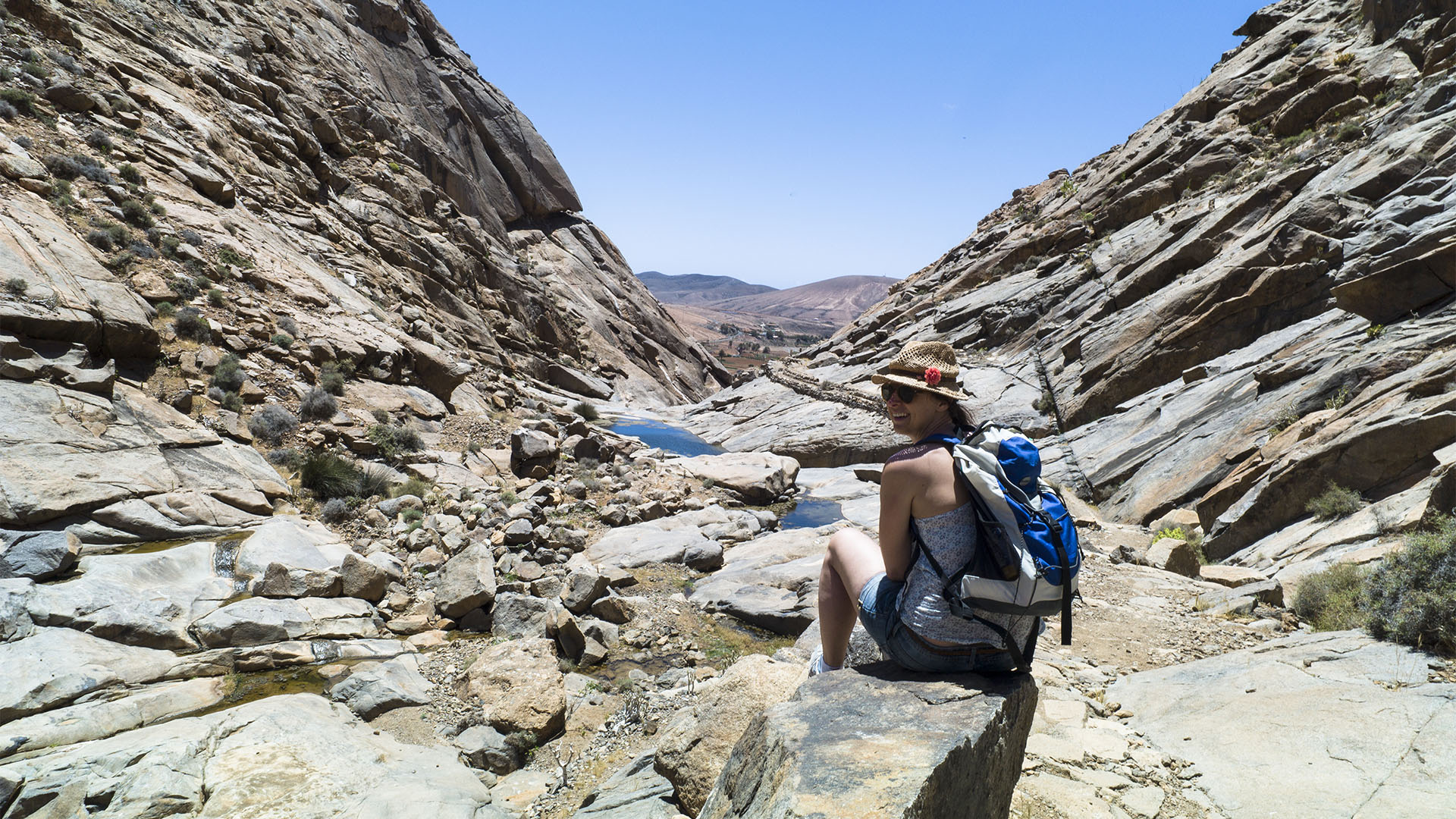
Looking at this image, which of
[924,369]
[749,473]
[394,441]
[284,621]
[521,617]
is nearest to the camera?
[924,369]

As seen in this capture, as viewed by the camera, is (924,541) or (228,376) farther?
(228,376)

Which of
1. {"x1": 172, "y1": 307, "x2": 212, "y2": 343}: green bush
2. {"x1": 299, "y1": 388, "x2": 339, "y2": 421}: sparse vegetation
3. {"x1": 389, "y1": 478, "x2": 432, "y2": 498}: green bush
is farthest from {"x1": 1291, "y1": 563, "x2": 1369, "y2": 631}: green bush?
{"x1": 172, "y1": 307, "x2": 212, "y2": 343}: green bush

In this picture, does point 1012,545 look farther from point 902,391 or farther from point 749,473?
point 749,473

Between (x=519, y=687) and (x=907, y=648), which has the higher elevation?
(x=907, y=648)

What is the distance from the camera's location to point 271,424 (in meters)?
12.1

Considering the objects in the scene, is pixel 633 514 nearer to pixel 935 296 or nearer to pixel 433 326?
pixel 433 326

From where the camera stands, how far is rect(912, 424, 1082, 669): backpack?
2.98 metres

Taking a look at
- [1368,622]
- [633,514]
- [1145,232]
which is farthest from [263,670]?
[1145,232]

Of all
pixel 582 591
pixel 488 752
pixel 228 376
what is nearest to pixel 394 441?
pixel 228 376

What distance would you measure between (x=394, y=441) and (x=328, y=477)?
2857 millimetres

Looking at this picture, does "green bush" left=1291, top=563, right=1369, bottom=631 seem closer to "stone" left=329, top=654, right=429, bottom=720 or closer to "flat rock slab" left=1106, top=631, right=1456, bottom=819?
"flat rock slab" left=1106, top=631, right=1456, bottom=819

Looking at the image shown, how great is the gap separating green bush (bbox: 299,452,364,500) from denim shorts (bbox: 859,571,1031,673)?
1044 cm

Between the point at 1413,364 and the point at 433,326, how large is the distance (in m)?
26.5

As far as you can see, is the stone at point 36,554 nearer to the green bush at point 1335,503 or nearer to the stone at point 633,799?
the stone at point 633,799
